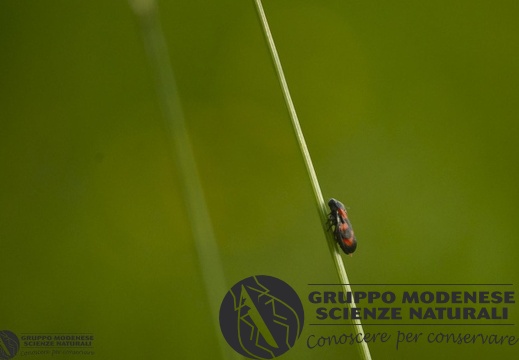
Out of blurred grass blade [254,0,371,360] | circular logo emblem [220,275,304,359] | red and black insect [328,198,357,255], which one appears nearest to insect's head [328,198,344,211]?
red and black insect [328,198,357,255]

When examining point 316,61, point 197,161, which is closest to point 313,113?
point 316,61

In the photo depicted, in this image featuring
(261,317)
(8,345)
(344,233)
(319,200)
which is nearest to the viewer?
(319,200)

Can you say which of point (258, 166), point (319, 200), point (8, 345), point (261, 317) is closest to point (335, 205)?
point (319, 200)

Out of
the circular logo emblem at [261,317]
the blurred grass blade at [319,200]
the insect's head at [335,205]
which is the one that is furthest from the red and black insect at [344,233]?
the circular logo emblem at [261,317]

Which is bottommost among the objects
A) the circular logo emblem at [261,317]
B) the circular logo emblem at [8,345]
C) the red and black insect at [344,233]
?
the circular logo emblem at [261,317]

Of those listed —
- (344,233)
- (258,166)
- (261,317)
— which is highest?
(258,166)

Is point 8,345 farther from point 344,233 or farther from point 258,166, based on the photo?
point 344,233

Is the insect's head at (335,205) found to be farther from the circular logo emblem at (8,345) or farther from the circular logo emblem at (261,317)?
the circular logo emblem at (8,345)
